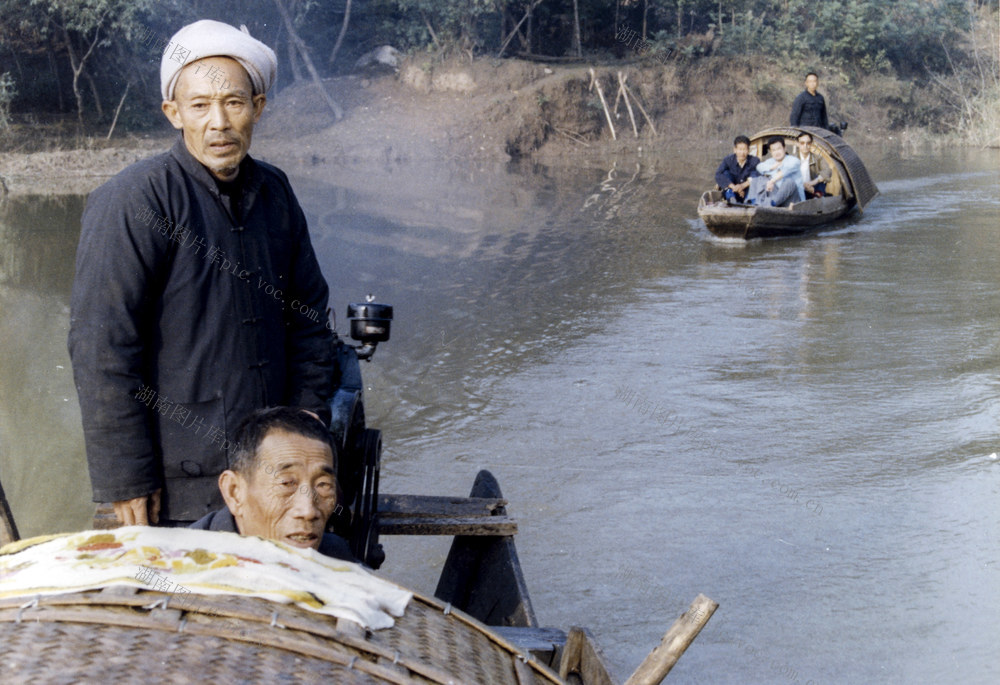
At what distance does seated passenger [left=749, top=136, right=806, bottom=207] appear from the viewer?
511 inches

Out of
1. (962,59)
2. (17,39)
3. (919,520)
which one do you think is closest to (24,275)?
(919,520)

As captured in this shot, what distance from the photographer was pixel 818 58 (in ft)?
91.8

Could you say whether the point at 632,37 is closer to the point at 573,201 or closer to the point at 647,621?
the point at 573,201

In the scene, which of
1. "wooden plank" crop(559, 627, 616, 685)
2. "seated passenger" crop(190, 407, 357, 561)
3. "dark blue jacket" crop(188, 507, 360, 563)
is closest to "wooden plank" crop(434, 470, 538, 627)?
"wooden plank" crop(559, 627, 616, 685)

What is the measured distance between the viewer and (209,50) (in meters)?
2.86

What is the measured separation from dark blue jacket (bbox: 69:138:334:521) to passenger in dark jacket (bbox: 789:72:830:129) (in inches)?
532

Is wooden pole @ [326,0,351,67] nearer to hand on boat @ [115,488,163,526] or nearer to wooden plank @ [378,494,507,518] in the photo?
wooden plank @ [378,494,507,518]

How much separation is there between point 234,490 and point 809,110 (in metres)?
14.4

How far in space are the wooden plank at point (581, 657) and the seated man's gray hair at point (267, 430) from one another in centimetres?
75

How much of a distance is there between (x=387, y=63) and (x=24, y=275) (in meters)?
17.0

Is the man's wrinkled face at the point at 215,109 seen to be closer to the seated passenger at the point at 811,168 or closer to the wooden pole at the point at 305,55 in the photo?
the seated passenger at the point at 811,168

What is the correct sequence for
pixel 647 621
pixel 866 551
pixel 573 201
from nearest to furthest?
1. pixel 647 621
2. pixel 866 551
3. pixel 573 201

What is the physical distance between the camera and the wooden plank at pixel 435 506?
398cm

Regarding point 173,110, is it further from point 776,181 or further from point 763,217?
point 776,181
